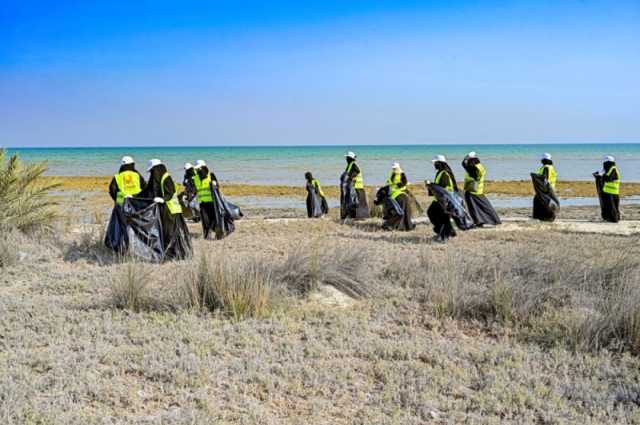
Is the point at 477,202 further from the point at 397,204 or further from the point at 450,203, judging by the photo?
the point at 450,203

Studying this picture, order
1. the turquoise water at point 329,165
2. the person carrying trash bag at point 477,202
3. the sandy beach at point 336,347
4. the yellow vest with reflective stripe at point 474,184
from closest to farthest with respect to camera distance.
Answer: the sandy beach at point 336,347 < the yellow vest with reflective stripe at point 474,184 < the person carrying trash bag at point 477,202 < the turquoise water at point 329,165

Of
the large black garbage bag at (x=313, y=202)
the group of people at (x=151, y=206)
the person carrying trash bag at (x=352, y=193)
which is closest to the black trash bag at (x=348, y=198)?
the person carrying trash bag at (x=352, y=193)

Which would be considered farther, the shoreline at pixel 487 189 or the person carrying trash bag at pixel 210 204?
the shoreline at pixel 487 189

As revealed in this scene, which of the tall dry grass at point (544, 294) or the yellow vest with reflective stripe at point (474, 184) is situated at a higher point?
the yellow vest with reflective stripe at point (474, 184)

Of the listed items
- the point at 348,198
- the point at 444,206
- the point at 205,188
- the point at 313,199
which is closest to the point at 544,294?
the point at 444,206

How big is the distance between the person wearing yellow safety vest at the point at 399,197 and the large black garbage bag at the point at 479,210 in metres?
1.63

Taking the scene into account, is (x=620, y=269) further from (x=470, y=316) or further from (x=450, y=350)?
(x=450, y=350)

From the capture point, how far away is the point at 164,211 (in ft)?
33.1

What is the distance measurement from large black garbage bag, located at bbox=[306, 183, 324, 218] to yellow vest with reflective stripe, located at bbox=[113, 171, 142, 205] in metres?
7.84

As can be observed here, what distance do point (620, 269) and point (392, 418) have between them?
455cm

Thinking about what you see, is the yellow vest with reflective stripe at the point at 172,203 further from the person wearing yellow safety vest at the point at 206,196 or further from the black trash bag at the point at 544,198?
the black trash bag at the point at 544,198

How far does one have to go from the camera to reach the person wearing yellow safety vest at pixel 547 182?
51.3 feet

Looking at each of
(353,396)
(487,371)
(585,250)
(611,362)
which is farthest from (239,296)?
(585,250)

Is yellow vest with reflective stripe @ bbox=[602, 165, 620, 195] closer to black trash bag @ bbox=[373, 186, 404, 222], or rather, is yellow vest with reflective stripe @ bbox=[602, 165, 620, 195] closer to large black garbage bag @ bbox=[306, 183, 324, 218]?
black trash bag @ bbox=[373, 186, 404, 222]
